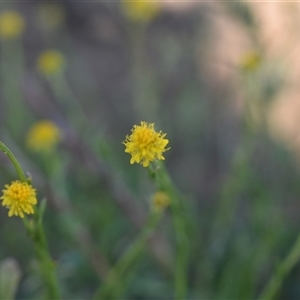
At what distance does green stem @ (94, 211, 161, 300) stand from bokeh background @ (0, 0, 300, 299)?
0.12m

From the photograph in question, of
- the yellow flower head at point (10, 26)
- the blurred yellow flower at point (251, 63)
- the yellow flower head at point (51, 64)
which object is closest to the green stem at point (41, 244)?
the blurred yellow flower at point (251, 63)

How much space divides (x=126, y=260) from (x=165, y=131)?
1002 mm

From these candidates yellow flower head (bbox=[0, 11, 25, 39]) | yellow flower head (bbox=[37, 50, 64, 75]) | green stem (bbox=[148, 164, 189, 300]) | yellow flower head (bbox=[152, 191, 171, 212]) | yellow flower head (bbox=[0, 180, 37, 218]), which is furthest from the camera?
yellow flower head (bbox=[0, 11, 25, 39])

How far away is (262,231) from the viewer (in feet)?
5.13

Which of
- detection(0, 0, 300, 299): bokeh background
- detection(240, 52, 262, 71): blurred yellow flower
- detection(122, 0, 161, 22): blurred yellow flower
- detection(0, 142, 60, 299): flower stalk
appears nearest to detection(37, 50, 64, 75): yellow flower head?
detection(0, 0, 300, 299): bokeh background

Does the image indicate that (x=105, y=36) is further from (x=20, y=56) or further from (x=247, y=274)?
(x=247, y=274)

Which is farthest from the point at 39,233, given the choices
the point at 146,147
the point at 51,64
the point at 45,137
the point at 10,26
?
the point at 10,26

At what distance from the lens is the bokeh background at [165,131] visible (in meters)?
1.55

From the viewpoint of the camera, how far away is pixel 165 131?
212 cm

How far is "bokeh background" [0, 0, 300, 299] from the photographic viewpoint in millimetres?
1552

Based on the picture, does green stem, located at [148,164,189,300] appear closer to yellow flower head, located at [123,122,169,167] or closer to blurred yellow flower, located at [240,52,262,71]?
yellow flower head, located at [123,122,169,167]

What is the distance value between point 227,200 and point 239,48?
0.92m

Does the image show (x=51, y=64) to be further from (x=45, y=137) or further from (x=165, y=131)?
(x=165, y=131)

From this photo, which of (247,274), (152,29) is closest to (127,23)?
(152,29)
